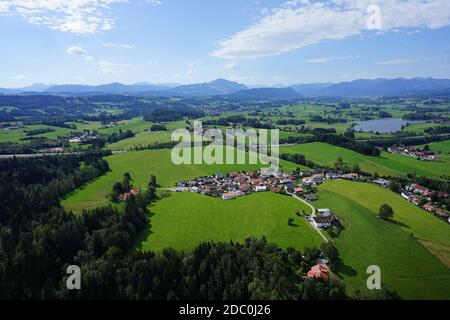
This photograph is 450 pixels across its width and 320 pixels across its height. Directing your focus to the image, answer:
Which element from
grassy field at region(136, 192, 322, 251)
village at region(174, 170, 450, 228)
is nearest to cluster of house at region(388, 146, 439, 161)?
village at region(174, 170, 450, 228)

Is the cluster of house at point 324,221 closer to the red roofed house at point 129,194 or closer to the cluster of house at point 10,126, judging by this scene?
the red roofed house at point 129,194

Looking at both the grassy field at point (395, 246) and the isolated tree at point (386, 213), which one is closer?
the grassy field at point (395, 246)
